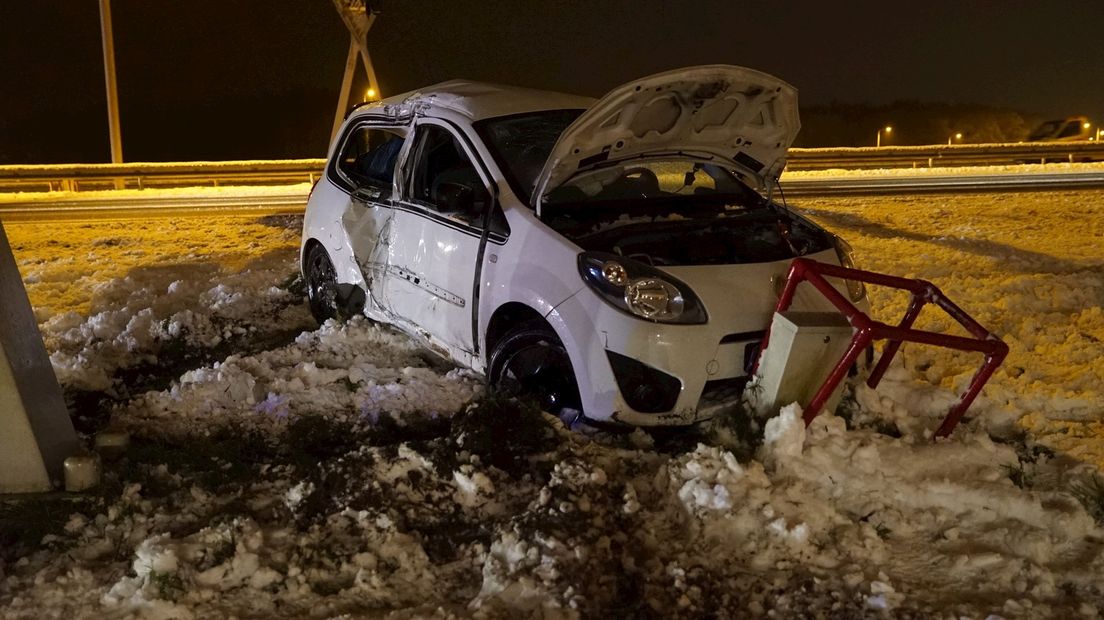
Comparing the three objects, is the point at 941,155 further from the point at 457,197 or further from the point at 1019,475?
the point at 457,197

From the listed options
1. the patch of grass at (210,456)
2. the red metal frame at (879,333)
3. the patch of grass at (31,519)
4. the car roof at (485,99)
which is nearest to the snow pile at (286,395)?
the patch of grass at (210,456)

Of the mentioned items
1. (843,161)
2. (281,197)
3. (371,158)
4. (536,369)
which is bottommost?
(281,197)

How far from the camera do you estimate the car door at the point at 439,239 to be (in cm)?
464

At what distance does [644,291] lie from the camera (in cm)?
384

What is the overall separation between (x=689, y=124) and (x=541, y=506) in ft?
7.65

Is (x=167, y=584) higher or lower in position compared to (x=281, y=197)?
higher

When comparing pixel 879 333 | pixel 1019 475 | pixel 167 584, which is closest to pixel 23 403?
pixel 167 584

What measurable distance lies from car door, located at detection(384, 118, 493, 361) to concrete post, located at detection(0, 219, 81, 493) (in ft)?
6.52

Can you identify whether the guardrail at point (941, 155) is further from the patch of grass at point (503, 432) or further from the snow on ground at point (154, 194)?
the patch of grass at point (503, 432)

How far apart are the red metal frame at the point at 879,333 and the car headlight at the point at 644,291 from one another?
0.39m

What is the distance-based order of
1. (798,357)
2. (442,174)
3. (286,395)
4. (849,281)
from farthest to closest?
(442,174)
(286,395)
(849,281)
(798,357)

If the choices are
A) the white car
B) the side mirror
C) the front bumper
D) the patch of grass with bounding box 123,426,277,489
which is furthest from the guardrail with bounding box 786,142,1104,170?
the patch of grass with bounding box 123,426,277,489

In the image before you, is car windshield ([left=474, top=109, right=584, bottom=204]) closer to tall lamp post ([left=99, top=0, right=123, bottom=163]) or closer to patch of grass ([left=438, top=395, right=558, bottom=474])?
patch of grass ([left=438, top=395, right=558, bottom=474])

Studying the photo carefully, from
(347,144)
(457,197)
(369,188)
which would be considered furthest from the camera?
(347,144)
